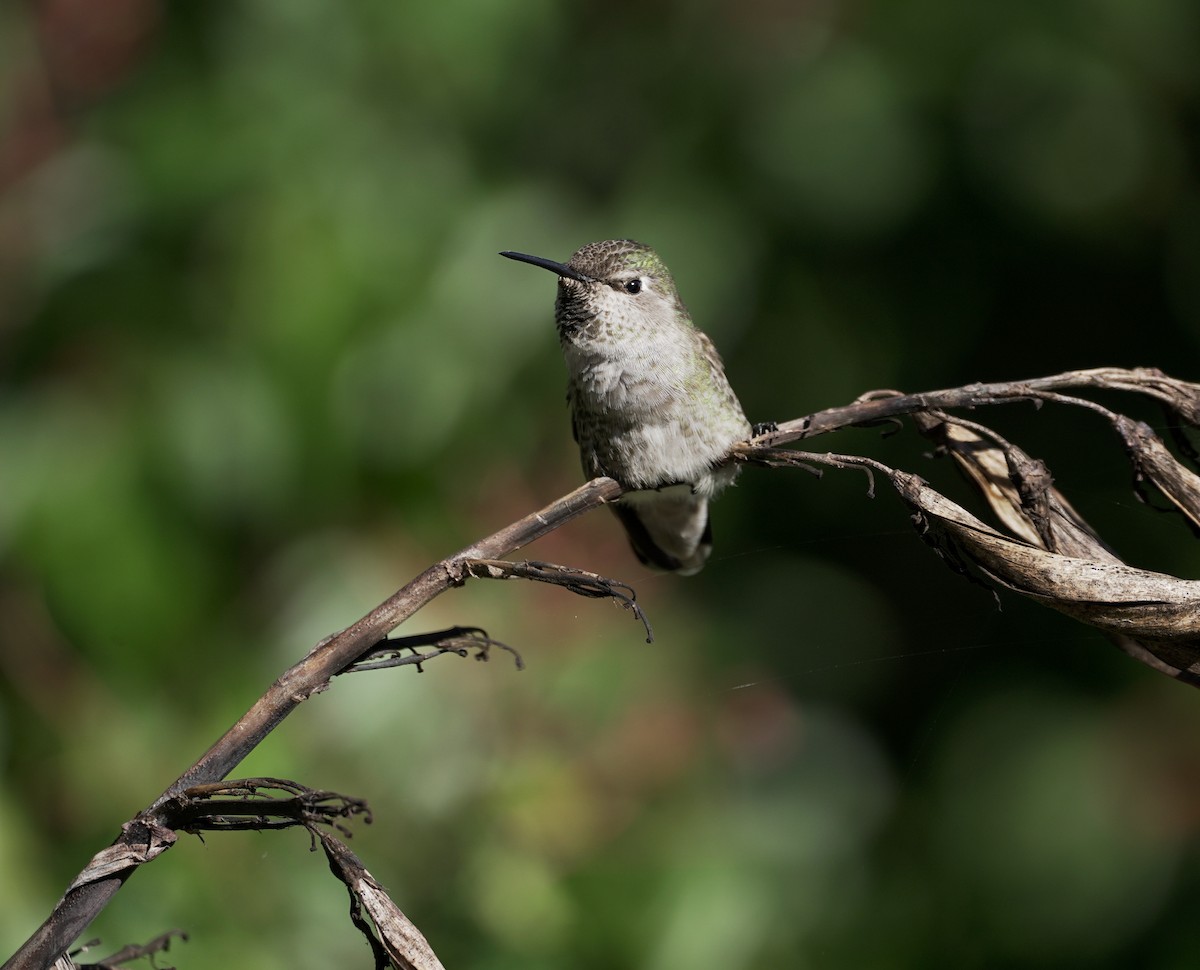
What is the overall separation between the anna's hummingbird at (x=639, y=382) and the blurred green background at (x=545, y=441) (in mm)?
471

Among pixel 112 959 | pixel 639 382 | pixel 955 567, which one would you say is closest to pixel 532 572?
pixel 955 567

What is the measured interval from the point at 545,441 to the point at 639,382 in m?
0.81

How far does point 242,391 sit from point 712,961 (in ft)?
4.98

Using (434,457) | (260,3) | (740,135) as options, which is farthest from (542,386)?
(260,3)

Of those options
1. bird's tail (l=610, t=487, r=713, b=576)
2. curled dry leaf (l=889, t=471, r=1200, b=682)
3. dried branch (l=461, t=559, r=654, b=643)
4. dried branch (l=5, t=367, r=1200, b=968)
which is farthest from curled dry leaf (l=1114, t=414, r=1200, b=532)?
bird's tail (l=610, t=487, r=713, b=576)

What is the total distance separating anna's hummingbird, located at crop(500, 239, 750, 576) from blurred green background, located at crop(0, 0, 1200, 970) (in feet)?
1.55

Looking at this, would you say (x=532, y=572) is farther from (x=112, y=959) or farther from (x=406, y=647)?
(x=112, y=959)

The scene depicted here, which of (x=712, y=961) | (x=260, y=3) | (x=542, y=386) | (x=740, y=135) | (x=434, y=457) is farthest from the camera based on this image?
(x=740, y=135)

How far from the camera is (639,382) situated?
91.2 inches

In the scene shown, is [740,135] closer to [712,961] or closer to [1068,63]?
[1068,63]

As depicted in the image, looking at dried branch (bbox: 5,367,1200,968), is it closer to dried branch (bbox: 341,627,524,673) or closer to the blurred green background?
dried branch (bbox: 341,627,524,673)

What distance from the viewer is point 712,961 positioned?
253cm

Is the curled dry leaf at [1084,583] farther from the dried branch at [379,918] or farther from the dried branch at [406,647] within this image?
the dried branch at [379,918]

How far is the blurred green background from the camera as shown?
8.20ft
